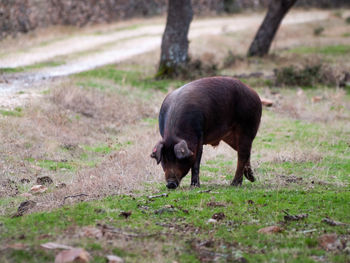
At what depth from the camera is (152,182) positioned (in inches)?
379

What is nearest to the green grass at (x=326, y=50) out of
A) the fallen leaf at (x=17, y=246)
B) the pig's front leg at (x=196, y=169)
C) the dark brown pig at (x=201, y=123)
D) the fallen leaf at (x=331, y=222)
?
the dark brown pig at (x=201, y=123)

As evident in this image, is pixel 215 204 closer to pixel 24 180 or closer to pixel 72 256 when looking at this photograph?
pixel 72 256

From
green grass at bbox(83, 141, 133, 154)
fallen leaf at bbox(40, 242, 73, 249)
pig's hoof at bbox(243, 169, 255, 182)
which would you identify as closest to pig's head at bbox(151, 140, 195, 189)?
pig's hoof at bbox(243, 169, 255, 182)

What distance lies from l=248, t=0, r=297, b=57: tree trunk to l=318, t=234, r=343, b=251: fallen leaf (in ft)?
69.2

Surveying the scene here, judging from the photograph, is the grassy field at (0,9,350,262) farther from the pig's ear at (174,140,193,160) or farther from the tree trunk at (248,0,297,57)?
the tree trunk at (248,0,297,57)

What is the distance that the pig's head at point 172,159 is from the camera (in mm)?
8086

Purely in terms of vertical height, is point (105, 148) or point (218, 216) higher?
point (218, 216)

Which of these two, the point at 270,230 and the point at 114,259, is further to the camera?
the point at 270,230

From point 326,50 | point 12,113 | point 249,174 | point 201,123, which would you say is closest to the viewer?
point 201,123

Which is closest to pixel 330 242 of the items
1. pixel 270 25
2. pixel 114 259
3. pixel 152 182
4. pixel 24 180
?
pixel 114 259

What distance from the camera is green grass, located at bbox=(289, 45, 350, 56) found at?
2918 cm

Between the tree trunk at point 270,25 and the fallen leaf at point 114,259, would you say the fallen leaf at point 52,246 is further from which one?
the tree trunk at point 270,25

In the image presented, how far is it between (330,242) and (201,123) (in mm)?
3196

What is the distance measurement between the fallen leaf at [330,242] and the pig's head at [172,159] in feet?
8.30
